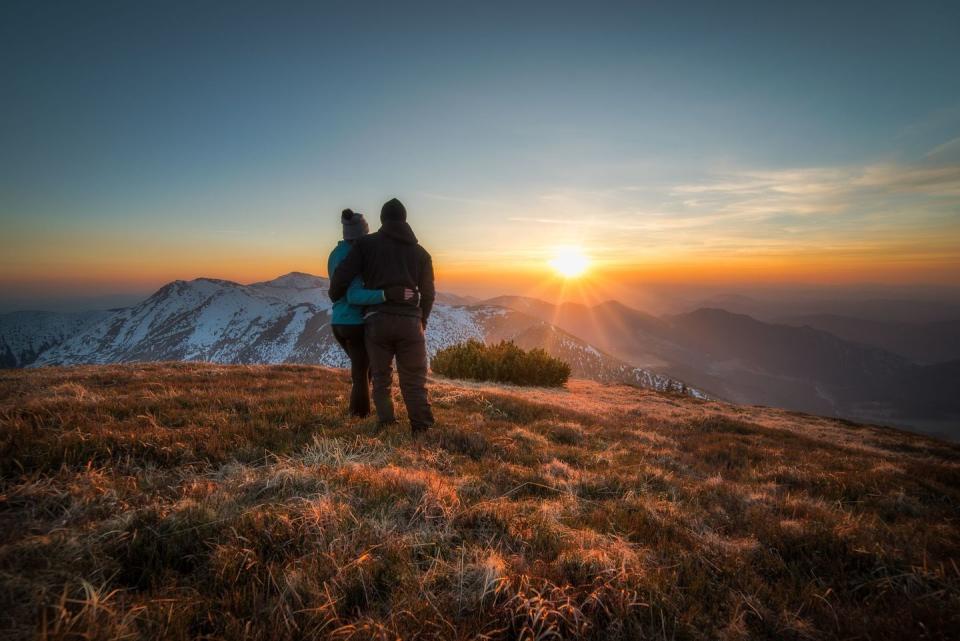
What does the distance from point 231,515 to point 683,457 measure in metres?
6.53

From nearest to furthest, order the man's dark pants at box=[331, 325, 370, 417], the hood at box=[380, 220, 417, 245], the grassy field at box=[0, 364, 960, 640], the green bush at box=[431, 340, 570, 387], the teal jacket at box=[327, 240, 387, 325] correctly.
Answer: the grassy field at box=[0, 364, 960, 640] → the teal jacket at box=[327, 240, 387, 325] → the hood at box=[380, 220, 417, 245] → the man's dark pants at box=[331, 325, 370, 417] → the green bush at box=[431, 340, 570, 387]

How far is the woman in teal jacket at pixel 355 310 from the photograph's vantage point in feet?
19.8

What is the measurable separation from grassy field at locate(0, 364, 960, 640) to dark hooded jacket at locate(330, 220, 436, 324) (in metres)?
2.06

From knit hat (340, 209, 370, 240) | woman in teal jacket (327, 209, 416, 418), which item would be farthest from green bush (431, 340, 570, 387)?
knit hat (340, 209, 370, 240)

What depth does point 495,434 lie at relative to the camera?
21.3 feet

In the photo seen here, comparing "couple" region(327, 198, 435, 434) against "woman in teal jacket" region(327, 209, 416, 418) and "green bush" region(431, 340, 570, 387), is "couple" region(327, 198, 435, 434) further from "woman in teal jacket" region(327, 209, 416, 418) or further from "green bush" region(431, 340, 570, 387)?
"green bush" region(431, 340, 570, 387)

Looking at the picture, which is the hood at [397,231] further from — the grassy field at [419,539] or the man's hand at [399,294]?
the grassy field at [419,539]

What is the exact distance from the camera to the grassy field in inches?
83.1

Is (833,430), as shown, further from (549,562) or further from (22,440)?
(22,440)

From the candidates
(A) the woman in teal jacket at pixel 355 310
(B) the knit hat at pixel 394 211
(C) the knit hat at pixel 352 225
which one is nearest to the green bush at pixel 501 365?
(A) the woman in teal jacket at pixel 355 310

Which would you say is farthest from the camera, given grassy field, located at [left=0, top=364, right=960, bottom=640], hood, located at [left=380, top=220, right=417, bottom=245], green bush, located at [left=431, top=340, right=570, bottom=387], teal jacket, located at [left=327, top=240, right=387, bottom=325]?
green bush, located at [left=431, top=340, right=570, bottom=387]

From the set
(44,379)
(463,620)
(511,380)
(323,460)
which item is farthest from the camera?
(511,380)

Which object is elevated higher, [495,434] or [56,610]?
[56,610]

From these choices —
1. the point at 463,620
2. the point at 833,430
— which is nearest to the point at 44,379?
the point at 463,620
